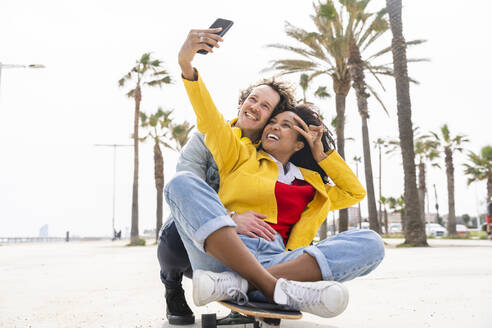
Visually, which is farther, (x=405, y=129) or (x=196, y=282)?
(x=405, y=129)

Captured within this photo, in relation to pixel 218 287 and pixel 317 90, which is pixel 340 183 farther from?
pixel 317 90

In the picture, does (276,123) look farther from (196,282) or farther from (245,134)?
(196,282)

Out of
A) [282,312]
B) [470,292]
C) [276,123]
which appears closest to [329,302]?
[282,312]

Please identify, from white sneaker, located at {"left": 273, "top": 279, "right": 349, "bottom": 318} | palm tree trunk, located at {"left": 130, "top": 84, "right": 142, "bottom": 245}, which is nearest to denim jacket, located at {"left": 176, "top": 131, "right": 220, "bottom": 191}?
Answer: white sneaker, located at {"left": 273, "top": 279, "right": 349, "bottom": 318}

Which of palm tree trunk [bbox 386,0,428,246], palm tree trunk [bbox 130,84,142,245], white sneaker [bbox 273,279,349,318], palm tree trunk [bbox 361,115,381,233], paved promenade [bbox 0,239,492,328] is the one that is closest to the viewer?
→ white sneaker [bbox 273,279,349,318]

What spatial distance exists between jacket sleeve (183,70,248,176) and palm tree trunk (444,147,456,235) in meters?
30.8

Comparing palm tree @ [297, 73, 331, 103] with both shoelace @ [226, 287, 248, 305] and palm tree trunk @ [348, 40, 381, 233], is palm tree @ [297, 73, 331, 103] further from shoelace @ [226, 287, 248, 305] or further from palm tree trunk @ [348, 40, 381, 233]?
shoelace @ [226, 287, 248, 305]

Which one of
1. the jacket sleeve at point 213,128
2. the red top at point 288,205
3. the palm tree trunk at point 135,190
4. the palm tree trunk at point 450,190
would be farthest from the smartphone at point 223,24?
the palm tree trunk at point 450,190

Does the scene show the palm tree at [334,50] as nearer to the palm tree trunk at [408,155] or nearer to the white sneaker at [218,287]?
the palm tree trunk at [408,155]

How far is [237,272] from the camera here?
1.73 meters

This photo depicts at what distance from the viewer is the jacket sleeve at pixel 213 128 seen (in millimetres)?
1998

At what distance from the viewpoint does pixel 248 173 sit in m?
2.15

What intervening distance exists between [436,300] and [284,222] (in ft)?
6.55

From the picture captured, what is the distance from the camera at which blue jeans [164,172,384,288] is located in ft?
5.66
